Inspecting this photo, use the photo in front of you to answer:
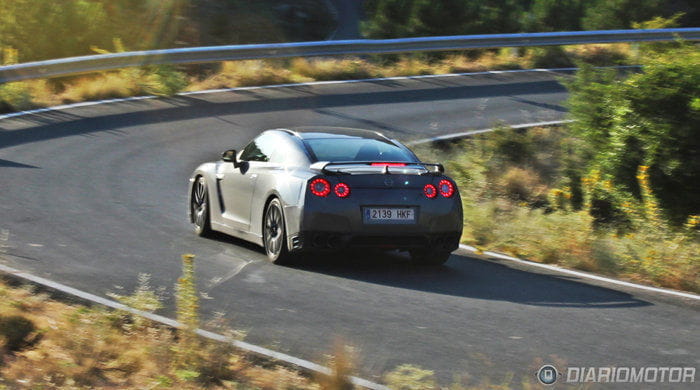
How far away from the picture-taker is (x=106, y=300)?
8352mm

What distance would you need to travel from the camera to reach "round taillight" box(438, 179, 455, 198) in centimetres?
1025

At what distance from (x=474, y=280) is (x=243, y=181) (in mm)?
2689

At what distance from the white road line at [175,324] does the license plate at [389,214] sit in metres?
2.59

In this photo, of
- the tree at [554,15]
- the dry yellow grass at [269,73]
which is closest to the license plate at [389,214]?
the dry yellow grass at [269,73]

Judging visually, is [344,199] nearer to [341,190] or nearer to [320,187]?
[341,190]

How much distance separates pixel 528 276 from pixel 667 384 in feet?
12.2

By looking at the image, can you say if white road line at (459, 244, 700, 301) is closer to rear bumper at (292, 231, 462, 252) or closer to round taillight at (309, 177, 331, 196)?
rear bumper at (292, 231, 462, 252)

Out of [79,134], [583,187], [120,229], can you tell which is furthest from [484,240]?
[79,134]

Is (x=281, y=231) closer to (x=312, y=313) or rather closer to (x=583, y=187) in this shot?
(x=312, y=313)

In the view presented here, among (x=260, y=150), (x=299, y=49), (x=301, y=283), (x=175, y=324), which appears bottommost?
(x=301, y=283)

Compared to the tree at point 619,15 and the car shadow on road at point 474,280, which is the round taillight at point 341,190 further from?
the tree at point 619,15

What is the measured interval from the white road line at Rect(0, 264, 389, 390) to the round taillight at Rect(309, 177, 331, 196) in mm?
2310

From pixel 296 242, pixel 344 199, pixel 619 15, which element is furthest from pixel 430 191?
pixel 619 15

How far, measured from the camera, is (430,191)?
33.3ft
